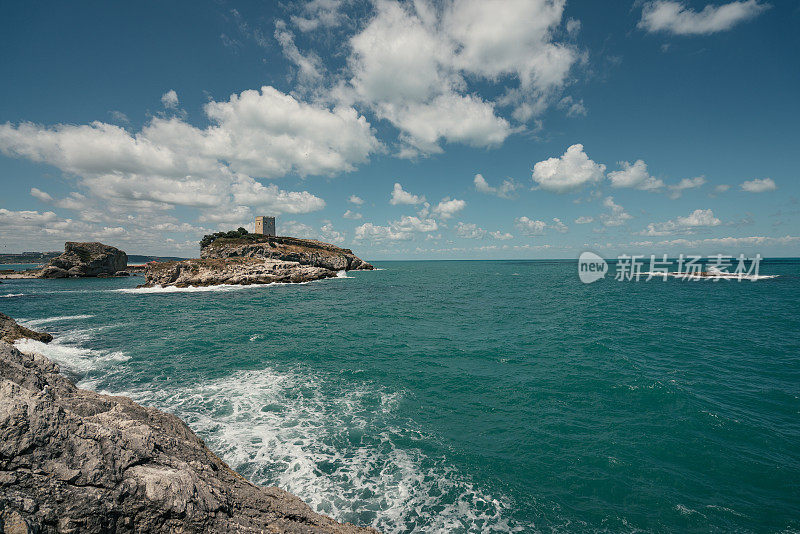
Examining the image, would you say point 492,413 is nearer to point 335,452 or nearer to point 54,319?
point 335,452

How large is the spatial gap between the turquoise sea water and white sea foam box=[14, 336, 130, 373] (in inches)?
9.0

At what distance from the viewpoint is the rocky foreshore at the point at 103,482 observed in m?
4.62

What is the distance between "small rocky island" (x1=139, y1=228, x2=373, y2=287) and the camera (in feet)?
269

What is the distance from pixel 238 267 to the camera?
8981 cm

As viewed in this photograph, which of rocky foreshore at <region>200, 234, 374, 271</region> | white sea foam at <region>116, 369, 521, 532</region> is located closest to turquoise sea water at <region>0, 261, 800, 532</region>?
white sea foam at <region>116, 369, 521, 532</region>

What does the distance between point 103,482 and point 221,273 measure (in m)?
91.5

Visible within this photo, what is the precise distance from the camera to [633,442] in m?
13.4

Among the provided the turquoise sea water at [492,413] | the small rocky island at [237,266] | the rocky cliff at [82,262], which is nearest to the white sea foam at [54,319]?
the turquoise sea water at [492,413]

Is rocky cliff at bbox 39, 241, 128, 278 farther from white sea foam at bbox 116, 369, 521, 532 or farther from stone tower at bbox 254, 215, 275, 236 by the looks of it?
white sea foam at bbox 116, 369, 521, 532

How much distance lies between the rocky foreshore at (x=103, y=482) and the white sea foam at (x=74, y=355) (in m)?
19.2

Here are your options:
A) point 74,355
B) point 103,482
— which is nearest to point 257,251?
point 74,355

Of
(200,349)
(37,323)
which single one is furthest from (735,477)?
(37,323)

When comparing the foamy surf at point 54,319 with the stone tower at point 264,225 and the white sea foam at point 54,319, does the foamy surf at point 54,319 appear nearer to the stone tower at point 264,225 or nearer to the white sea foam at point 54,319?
the white sea foam at point 54,319

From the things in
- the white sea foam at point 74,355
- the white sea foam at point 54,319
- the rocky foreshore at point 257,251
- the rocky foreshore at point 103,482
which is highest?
the rocky foreshore at point 257,251
